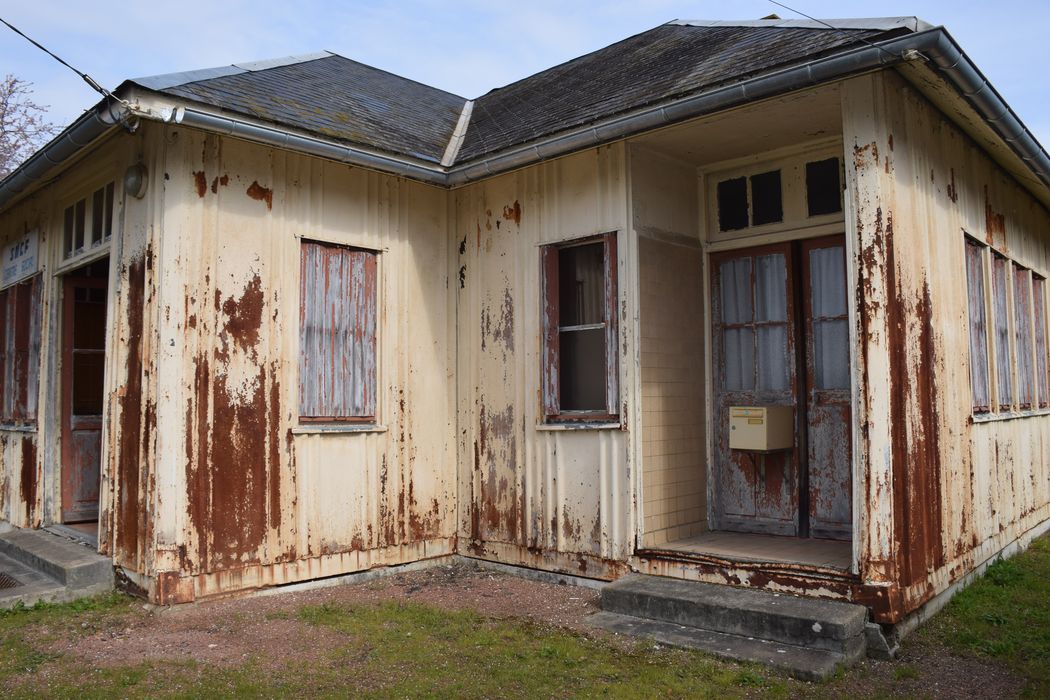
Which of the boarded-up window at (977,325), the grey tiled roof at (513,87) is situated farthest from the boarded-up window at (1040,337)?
the grey tiled roof at (513,87)

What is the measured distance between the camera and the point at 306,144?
6379mm

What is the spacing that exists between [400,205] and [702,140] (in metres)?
2.73

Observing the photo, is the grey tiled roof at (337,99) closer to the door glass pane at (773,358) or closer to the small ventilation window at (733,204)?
the small ventilation window at (733,204)

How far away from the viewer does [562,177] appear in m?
6.99

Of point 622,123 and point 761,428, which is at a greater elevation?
point 622,123

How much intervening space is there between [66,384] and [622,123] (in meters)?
5.93

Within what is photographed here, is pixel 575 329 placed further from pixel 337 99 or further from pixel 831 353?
pixel 337 99

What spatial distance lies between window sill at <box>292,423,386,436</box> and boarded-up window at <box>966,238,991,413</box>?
4.99 m

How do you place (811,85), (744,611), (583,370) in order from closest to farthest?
(744,611)
(811,85)
(583,370)

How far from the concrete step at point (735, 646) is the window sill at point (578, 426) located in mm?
1454

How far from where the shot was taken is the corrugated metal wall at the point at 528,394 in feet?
21.2

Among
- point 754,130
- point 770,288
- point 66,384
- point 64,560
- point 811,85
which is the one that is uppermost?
point 754,130

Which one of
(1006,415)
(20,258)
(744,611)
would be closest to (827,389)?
(1006,415)

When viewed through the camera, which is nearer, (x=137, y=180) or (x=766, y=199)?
(x=137, y=180)
